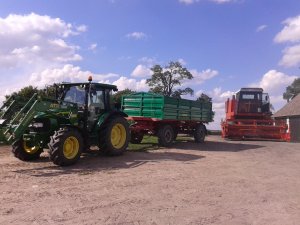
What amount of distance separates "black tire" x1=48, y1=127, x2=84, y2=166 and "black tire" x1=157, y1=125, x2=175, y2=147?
6.30 metres

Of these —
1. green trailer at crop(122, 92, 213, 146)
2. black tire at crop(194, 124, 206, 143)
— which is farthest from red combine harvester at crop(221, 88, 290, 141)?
green trailer at crop(122, 92, 213, 146)

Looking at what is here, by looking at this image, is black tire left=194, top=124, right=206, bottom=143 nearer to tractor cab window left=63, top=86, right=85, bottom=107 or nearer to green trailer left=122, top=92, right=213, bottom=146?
green trailer left=122, top=92, right=213, bottom=146

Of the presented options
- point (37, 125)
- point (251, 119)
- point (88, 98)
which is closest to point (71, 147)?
point (37, 125)

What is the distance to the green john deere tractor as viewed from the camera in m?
10.8

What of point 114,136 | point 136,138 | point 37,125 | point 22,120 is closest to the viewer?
point 22,120

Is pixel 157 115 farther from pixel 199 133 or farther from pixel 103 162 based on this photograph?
pixel 103 162

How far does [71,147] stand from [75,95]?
7.87ft

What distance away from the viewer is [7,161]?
12117 mm

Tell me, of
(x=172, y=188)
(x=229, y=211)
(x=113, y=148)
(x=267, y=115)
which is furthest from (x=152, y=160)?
(x=267, y=115)

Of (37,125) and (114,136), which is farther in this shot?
(114,136)

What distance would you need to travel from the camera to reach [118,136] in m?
14.0

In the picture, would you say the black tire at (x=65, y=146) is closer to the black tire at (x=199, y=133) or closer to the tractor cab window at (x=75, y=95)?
the tractor cab window at (x=75, y=95)

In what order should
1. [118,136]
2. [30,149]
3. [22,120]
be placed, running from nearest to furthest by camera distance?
[22,120]
[30,149]
[118,136]

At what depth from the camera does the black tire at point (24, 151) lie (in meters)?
12.0
